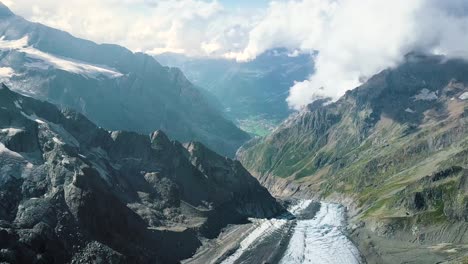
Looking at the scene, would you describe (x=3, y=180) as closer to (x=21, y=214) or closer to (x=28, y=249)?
(x=21, y=214)

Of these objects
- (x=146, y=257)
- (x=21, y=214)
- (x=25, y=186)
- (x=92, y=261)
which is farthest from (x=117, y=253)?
(x=25, y=186)

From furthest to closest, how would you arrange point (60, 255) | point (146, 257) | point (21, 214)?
1. point (146, 257)
2. point (21, 214)
3. point (60, 255)

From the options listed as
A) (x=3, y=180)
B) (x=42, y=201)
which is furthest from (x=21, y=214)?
(x=3, y=180)

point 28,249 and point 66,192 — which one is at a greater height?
point 66,192

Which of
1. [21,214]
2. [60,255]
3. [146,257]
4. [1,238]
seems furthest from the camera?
[146,257]

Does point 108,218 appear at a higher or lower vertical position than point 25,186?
lower

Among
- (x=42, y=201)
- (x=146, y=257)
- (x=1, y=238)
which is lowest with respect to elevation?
(x=146, y=257)

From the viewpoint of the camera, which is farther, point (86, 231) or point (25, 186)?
point (25, 186)

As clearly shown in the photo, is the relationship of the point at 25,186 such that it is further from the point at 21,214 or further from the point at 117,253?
the point at 117,253

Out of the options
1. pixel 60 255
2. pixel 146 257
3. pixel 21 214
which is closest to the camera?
pixel 60 255
